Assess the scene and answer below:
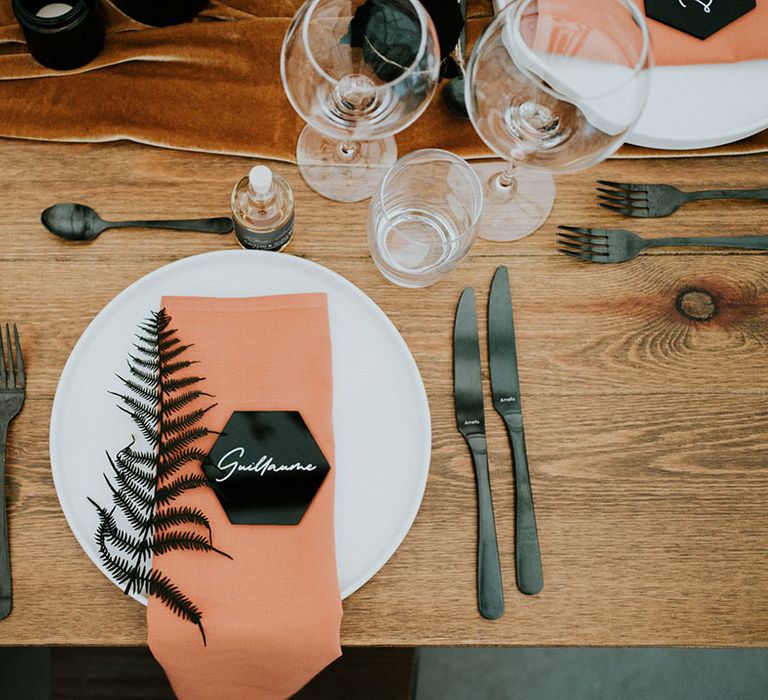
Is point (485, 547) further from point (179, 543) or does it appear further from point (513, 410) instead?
point (179, 543)

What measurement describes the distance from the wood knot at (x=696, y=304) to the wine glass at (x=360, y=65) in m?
0.38

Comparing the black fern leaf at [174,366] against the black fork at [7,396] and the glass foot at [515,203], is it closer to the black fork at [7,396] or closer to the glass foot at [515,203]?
the black fork at [7,396]

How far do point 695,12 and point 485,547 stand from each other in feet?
2.10

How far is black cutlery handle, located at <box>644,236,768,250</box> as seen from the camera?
81cm

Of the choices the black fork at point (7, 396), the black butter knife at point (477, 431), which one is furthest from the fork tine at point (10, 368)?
the black butter knife at point (477, 431)

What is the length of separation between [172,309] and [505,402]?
0.36 m

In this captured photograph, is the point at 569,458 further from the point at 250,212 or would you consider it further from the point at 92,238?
the point at 92,238

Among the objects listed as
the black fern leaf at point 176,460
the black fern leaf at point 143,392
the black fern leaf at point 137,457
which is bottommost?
the black fern leaf at point 137,457

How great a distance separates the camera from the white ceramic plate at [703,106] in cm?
78

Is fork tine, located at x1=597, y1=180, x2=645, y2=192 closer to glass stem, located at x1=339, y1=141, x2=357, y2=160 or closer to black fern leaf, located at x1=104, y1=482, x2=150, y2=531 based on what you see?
glass stem, located at x1=339, y1=141, x2=357, y2=160

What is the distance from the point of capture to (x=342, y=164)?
32.0 inches

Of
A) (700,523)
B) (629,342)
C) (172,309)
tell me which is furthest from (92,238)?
(700,523)

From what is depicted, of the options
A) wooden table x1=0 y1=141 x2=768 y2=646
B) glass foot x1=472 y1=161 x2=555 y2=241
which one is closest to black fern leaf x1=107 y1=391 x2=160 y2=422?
wooden table x1=0 y1=141 x2=768 y2=646

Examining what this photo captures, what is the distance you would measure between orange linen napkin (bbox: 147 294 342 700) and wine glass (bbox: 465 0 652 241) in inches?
12.4
